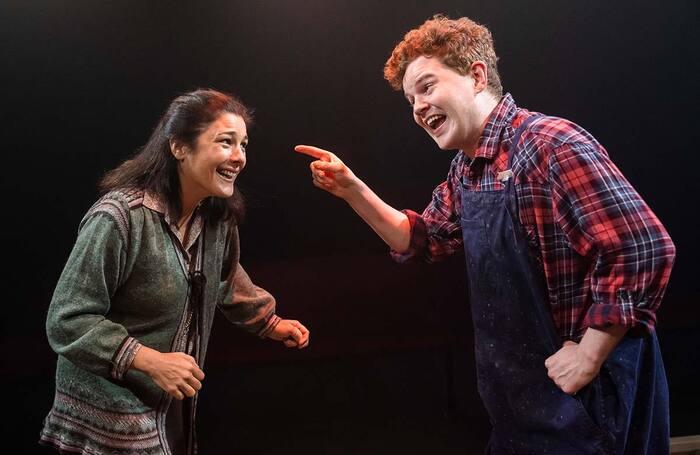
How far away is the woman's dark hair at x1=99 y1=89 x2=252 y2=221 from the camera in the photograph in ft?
5.67

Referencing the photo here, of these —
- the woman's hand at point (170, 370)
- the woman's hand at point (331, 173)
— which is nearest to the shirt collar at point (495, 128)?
the woman's hand at point (331, 173)

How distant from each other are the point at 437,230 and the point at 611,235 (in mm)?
656

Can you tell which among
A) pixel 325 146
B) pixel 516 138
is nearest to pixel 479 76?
pixel 516 138

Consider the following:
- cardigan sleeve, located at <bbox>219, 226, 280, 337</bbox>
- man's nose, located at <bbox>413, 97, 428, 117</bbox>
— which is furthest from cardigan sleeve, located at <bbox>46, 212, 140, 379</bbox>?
man's nose, located at <bbox>413, 97, 428, 117</bbox>

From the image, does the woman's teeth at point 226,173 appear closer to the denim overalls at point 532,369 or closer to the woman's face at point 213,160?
the woman's face at point 213,160

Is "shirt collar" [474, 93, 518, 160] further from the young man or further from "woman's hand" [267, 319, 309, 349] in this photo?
"woman's hand" [267, 319, 309, 349]

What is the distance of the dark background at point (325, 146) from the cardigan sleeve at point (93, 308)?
4.00ft

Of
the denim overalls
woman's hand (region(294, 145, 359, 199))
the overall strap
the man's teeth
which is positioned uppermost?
the man's teeth

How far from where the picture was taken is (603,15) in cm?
301

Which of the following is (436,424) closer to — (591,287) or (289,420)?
(289,420)

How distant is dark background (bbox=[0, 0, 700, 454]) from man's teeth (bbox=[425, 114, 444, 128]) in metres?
1.17

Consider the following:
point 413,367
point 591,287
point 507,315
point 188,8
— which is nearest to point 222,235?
point 507,315

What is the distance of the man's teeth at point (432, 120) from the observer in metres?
1.77

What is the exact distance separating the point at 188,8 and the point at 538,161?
1656mm
